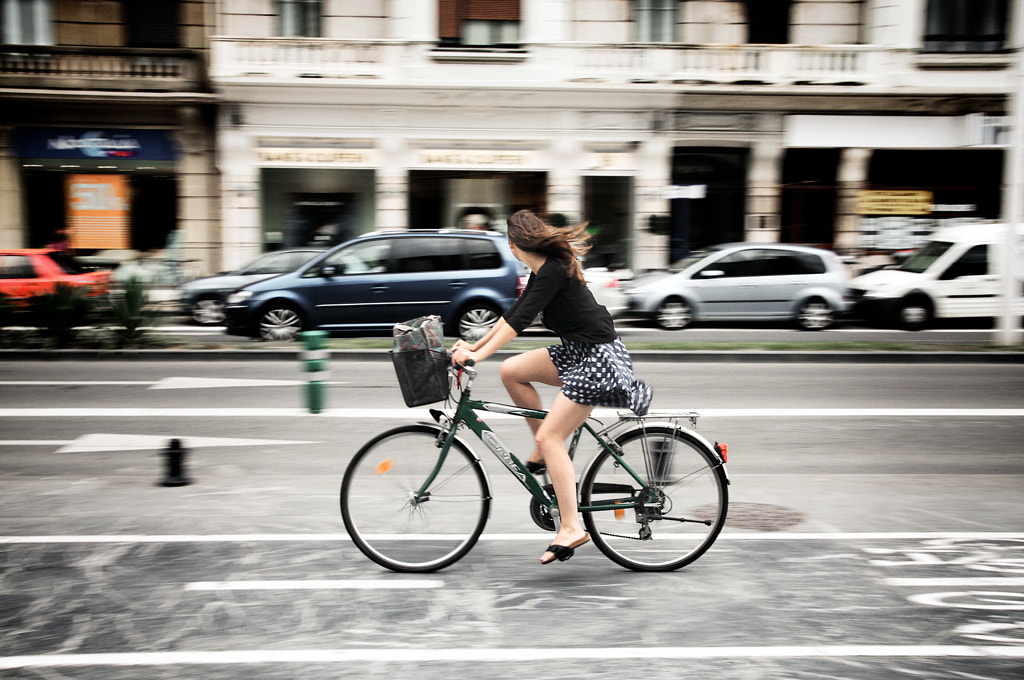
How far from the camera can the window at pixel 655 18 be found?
21.6 meters

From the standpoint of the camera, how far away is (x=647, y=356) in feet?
37.4

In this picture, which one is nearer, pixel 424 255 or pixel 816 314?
pixel 424 255

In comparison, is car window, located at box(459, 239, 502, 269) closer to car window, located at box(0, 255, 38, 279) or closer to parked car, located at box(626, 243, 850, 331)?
parked car, located at box(626, 243, 850, 331)

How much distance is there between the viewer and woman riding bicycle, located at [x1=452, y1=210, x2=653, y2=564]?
13.6 ft

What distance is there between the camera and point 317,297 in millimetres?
13445

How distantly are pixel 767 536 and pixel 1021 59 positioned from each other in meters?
10.8

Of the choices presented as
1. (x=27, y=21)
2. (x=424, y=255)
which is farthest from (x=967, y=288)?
(x=27, y=21)

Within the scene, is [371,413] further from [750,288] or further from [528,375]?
[750,288]

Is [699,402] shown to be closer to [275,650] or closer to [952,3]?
[275,650]

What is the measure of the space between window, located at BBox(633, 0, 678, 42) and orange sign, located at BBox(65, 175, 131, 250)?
12.5 metres

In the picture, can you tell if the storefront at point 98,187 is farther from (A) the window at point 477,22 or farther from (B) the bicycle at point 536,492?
(B) the bicycle at point 536,492

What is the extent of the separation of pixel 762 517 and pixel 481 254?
346 inches

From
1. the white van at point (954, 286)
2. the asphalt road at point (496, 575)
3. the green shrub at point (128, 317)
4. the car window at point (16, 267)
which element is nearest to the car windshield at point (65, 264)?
the car window at point (16, 267)

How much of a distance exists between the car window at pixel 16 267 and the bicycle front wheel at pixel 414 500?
12.9 meters
